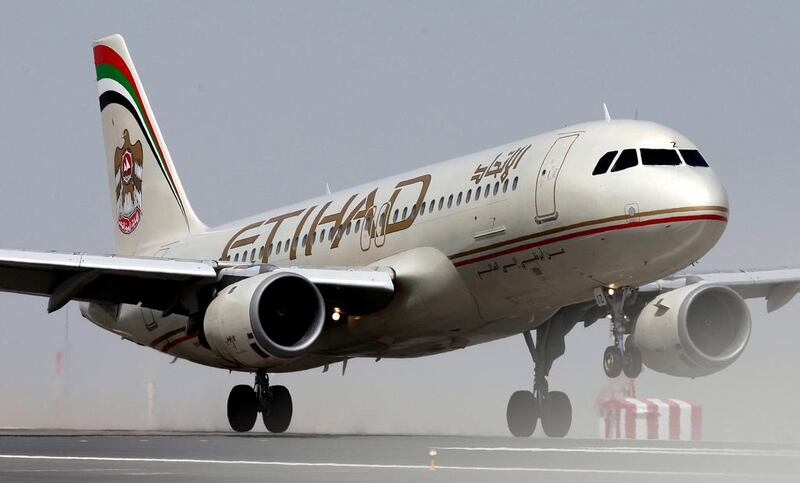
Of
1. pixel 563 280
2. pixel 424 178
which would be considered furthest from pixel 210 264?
pixel 563 280

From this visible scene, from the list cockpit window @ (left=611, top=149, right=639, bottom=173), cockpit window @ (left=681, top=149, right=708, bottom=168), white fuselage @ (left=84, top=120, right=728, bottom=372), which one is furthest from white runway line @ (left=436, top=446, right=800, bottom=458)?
cockpit window @ (left=681, top=149, right=708, bottom=168)

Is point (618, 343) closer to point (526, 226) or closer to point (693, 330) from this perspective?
point (526, 226)

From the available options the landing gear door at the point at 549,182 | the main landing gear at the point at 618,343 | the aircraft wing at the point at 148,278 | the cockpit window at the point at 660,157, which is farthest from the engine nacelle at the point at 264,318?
the cockpit window at the point at 660,157

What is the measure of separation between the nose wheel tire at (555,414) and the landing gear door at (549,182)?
5792 millimetres

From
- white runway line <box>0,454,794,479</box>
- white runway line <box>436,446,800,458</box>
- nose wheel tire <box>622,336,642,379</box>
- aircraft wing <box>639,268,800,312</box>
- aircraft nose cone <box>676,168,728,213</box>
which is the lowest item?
white runway line <box>0,454,794,479</box>

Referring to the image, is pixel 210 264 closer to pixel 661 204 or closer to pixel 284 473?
pixel 661 204

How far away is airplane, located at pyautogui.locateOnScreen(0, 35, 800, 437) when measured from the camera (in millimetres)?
24844

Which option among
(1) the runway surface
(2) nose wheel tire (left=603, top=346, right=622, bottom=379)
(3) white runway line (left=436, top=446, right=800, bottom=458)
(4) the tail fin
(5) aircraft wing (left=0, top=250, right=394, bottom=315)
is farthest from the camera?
(4) the tail fin

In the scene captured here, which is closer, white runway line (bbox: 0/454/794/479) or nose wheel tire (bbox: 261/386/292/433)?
white runway line (bbox: 0/454/794/479)

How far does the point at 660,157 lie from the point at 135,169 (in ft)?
60.5

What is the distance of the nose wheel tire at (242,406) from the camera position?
31062mm

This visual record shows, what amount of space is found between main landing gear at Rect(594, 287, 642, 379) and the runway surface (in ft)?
4.09

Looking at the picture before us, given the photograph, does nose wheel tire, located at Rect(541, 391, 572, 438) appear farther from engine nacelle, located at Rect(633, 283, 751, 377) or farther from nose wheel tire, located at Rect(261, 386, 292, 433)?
nose wheel tire, located at Rect(261, 386, 292, 433)

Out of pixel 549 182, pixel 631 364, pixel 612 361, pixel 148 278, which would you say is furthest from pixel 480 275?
pixel 148 278
